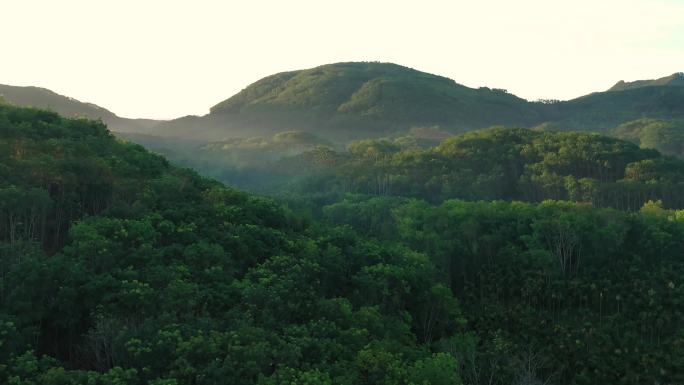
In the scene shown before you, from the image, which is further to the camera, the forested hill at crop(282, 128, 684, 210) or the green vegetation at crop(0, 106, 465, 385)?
the forested hill at crop(282, 128, 684, 210)

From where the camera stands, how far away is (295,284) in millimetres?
42938

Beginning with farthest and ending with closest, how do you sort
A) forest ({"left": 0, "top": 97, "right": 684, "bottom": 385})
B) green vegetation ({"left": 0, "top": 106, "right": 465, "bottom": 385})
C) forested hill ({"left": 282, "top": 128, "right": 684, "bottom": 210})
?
forested hill ({"left": 282, "top": 128, "right": 684, "bottom": 210})
forest ({"left": 0, "top": 97, "right": 684, "bottom": 385})
green vegetation ({"left": 0, "top": 106, "right": 465, "bottom": 385})

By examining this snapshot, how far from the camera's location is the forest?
105ft

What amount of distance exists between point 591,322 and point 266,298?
4239 cm

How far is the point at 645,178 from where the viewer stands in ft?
391

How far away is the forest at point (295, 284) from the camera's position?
3216 centimetres

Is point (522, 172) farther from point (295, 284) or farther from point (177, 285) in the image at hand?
point (177, 285)

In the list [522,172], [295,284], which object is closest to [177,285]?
[295,284]

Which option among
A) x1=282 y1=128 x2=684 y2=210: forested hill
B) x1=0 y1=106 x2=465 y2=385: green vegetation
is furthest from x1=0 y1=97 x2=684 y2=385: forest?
x1=282 y1=128 x2=684 y2=210: forested hill

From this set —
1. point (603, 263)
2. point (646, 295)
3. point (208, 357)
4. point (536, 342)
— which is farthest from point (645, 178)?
point (208, 357)

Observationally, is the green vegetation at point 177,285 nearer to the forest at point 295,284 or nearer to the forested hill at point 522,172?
the forest at point 295,284

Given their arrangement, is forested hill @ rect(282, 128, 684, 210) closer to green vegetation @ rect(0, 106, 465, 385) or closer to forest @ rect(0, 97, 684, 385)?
forest @ rect(0, 97, 684, 385)

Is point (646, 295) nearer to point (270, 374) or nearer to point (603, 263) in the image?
point (603, 263)

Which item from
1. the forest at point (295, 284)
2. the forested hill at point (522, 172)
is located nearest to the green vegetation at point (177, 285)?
the forest at point (295, 284)
